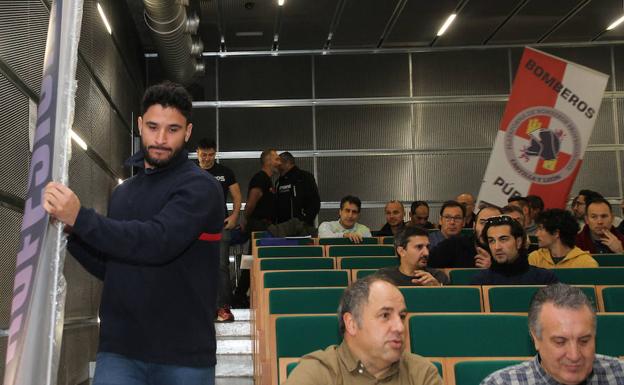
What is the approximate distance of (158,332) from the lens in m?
2.19

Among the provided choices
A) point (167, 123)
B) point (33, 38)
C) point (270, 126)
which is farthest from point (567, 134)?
point (167, 123)

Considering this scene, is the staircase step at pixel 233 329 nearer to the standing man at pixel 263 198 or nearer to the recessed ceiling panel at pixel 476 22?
the standing man at pixel 263 198

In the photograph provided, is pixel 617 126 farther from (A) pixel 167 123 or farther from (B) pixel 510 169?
(A) pixel 167 123

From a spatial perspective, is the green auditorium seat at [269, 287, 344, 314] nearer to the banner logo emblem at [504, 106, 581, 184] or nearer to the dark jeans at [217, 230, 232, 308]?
the dark jeans at [217, 230, 232, 308]

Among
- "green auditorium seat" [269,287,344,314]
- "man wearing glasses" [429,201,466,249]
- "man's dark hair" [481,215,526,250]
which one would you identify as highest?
"man wearing glasses" [429,201,466,249]

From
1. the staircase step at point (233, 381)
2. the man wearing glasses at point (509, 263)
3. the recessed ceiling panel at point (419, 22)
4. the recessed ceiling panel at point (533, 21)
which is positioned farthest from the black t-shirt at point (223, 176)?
the recessed ceiling panel at point (533, 21)

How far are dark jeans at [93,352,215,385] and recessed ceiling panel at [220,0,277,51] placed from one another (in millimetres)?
8270

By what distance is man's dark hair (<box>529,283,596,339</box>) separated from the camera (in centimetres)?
237

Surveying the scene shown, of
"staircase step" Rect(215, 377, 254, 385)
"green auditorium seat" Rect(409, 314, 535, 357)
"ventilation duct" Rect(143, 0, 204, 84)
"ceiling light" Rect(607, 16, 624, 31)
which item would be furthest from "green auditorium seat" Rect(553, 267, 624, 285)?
"ceiling light" Rect(607, 16, 624, 31)

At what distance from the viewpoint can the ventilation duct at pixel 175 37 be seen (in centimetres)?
854

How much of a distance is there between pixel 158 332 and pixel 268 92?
9971 mm

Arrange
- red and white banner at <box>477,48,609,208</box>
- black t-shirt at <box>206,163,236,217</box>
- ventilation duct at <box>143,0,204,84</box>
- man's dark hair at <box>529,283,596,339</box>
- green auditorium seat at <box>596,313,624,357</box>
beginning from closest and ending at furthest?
man's dark hair at <box>529,283,596,339</box> < green auditorium seat at <box>596,313,624,357</box> < black t-shirt at <box>206,163,236,217</box> < red and white banner at <box>477,48,609,208</box> < ventilation duct at <box>143,0,204,84</box>

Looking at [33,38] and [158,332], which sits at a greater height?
[33,38]

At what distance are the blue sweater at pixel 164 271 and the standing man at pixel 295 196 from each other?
21.3ft
